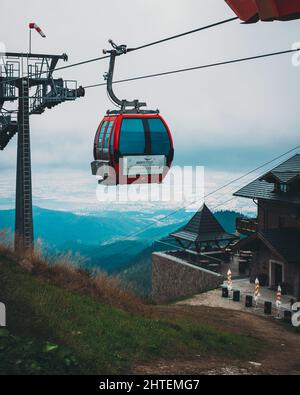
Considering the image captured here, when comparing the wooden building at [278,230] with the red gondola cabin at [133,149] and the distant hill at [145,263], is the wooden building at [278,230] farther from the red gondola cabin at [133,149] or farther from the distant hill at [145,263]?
the distant hill at [145,263]

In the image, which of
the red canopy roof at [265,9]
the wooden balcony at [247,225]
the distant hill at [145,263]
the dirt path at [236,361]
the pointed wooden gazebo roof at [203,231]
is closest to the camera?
the red canopy roof at [265,9]

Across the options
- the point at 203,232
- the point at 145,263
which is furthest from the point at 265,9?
the point at 145,263

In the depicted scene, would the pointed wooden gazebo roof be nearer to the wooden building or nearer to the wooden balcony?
the wooden balcony

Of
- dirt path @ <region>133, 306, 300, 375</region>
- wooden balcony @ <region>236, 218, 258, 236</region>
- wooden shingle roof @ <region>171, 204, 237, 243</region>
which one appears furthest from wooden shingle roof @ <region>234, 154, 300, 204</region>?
dirt path @ <region>133, 306, 300, 375</region>

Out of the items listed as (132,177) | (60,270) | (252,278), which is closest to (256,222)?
(252,278)

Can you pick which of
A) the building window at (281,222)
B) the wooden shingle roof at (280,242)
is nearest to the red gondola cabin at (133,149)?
the wooden shingle roof at (280,242)

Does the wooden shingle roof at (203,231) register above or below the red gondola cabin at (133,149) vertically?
below

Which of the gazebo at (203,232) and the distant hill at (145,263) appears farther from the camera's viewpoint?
the distant hill at (145,263)
